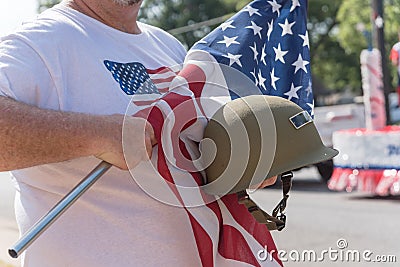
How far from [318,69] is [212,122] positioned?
45.4 metres

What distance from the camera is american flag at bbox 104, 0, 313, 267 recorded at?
179 cm

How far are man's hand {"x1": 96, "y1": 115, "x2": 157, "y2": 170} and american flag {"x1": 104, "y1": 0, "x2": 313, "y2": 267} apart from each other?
0.20ft

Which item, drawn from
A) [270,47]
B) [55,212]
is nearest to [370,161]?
[270,47]

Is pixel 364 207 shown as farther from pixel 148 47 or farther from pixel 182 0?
pixel 182 0

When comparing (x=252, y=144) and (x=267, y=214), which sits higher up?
(x=252, y=144)

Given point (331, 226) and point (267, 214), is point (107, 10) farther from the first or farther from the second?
point (331, 226)

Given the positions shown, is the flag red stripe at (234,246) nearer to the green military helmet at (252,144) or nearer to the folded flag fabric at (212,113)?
the folded flag fabric at (212,113)

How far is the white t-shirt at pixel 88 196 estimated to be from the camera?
1769 mm

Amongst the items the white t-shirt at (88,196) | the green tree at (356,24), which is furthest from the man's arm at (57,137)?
the green tree at (356,24)

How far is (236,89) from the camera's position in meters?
2.02

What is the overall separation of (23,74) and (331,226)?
7255 mm

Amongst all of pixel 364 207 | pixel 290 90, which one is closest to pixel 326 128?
pixel 364 207

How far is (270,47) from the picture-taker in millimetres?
2381

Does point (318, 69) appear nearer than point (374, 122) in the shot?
No
